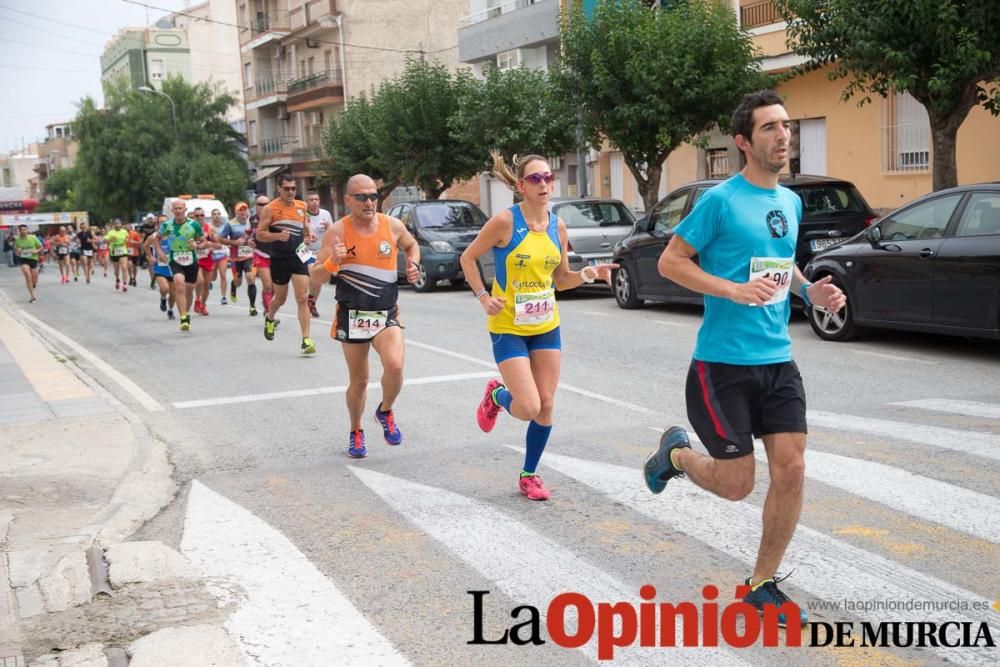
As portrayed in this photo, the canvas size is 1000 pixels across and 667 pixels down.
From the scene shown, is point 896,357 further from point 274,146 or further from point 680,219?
point 274,146

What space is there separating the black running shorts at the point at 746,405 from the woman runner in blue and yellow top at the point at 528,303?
1.74 metres

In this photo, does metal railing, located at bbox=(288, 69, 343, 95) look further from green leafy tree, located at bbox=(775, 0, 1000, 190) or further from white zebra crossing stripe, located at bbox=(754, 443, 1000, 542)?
white zebra crossing stripe, located at bbox=(754, 443, 1000, 542)

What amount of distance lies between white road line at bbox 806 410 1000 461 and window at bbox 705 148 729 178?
19.6m

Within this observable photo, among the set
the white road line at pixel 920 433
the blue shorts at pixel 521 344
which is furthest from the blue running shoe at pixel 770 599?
the white road line at pixel 920 433

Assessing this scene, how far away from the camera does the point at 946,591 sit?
450 cm

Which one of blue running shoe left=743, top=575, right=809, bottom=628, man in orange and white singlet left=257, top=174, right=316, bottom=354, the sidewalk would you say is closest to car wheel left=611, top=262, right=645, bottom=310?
man in orange and white singlet left=257, top=174, right=316, bottom=354

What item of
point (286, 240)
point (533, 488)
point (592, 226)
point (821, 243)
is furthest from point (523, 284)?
point (592, 226)

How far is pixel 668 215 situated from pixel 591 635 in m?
12.0

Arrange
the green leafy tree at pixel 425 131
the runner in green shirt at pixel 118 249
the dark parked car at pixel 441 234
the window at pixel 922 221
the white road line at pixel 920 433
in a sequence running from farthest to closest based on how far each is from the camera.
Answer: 1. the green leafy tree at pixel 425 131
2. the runner in green shirt at pixel 118 249
3. the dark parked car at pixel 441 234
4. the window at pixel 922 221
5. the white road line at pixel 920 433

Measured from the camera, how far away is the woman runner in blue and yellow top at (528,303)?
6.14m

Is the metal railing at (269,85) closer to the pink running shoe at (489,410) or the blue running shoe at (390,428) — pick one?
the blue running shoe at (390,428)

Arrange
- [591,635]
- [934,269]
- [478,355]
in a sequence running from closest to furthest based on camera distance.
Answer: [591,635] < [934,269] < [478,355]

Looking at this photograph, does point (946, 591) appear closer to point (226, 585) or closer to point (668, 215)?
point (226, 585)

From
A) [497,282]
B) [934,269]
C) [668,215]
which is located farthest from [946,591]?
[668,215]
